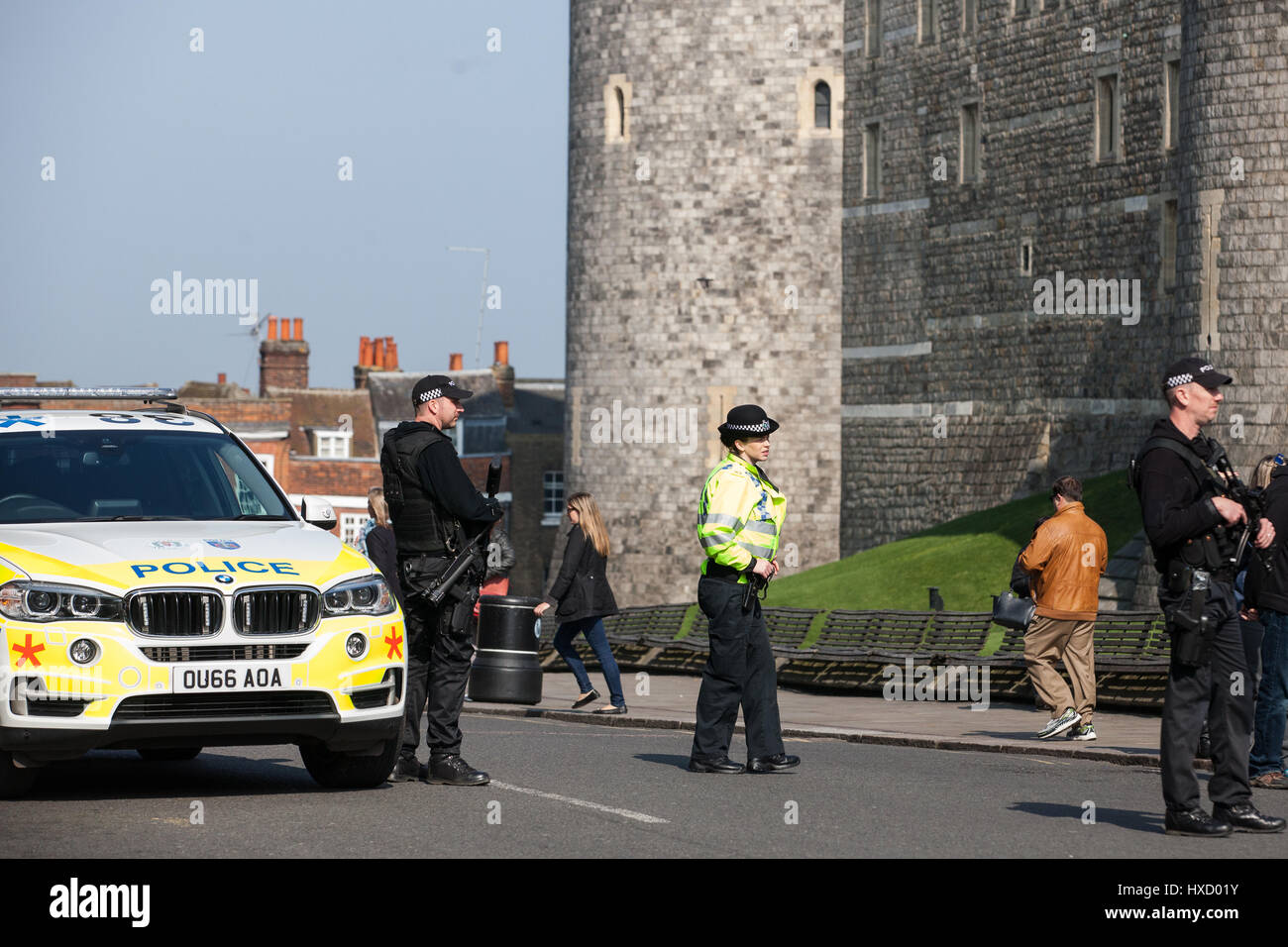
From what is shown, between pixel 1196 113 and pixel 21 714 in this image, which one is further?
pixel 1196 113

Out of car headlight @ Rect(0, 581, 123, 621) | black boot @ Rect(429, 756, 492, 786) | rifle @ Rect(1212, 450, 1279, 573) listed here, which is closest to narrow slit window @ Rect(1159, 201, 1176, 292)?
rifle @ Rect(1212, 450, 1279, 573)

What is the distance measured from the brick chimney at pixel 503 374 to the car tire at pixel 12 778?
208ft

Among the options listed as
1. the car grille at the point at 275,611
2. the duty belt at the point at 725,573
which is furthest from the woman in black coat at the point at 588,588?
the car grille at the point at 275,611

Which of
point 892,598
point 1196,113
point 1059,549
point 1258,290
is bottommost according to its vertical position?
point 892,598

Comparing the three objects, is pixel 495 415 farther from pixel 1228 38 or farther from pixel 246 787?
pixel 246 787

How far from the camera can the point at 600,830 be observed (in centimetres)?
966

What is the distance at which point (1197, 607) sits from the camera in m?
9.52

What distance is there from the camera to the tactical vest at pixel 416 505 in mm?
11250

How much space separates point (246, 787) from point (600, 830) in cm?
230

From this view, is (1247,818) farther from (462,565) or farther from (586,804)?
(462,565)

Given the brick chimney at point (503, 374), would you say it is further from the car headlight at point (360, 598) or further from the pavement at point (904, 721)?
the car headlight at point (360, 598)

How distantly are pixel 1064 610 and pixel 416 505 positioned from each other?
5.63 m

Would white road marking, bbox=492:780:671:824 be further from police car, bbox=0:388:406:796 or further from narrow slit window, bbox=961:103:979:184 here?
narrow slit window, bbox=961:103:979:184
